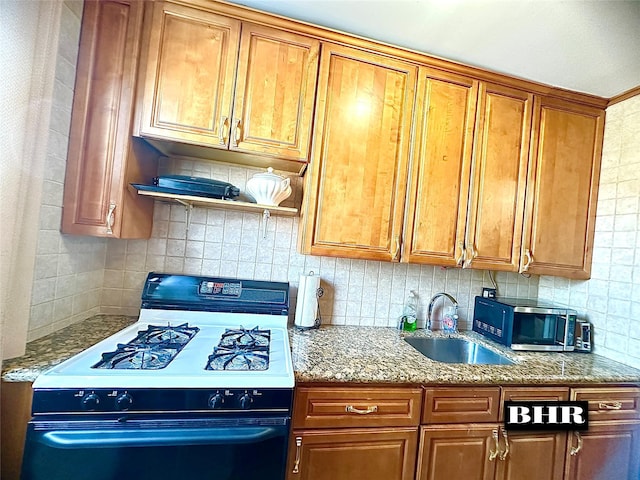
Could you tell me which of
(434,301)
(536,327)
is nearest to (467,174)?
(434,301)

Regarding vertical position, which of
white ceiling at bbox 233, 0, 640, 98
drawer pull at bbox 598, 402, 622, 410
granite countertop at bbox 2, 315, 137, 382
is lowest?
drawer pull at bbox 598, 402, 622, 410

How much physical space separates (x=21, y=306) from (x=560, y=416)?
7.13ft

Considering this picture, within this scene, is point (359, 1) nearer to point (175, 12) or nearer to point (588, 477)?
point (175, 12)

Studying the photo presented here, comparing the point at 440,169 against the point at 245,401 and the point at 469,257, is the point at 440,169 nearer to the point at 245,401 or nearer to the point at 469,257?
the point at 469,257

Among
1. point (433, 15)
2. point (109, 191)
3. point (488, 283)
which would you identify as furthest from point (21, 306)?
point (488, 283)

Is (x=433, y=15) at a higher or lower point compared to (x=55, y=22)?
higher

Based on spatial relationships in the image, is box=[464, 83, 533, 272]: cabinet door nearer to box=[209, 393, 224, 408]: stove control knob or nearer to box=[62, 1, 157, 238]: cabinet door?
box=[209, 393, 224, 408]: stove control knob

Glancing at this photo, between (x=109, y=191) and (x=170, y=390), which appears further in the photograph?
(x=109, y=191)

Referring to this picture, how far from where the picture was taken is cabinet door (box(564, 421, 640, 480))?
1329mm

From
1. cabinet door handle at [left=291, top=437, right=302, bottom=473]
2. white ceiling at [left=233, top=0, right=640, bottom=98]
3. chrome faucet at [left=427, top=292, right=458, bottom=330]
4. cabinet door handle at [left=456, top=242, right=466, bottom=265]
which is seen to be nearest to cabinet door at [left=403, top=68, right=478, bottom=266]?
cabinet door handle at [left=456, top=242, right=466, bottom=265]

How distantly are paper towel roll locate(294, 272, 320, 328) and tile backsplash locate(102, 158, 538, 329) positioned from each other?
119 millimetres

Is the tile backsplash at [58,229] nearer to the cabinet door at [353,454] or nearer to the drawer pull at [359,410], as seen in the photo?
the cabinet door at [353,454]

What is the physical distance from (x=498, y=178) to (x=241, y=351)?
5.17 feet

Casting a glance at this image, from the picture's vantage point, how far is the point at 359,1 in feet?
4.08
